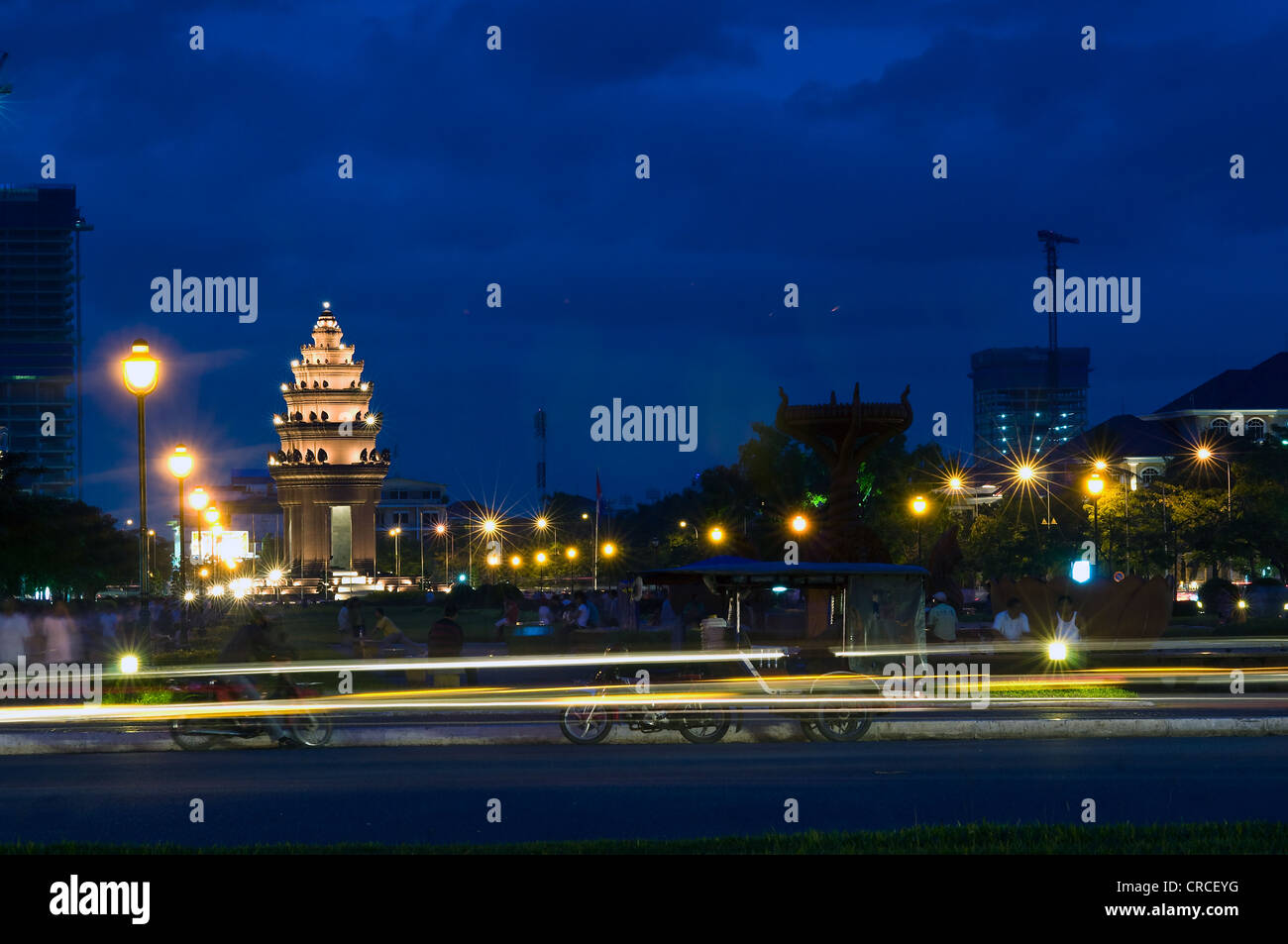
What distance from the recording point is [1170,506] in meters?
80.6

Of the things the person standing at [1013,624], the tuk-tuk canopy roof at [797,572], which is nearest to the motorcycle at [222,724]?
the tuk-tuk canopy roof at [797,572]

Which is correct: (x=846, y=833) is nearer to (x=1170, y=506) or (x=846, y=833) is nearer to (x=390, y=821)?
(x=390, y=821)

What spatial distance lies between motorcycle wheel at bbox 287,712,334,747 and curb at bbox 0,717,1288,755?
0.17 m

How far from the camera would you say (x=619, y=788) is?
15516 millimetres

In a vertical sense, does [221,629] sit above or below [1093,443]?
below

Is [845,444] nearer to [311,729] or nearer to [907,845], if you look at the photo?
[311,729]

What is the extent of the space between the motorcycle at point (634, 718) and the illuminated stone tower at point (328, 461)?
120560mm

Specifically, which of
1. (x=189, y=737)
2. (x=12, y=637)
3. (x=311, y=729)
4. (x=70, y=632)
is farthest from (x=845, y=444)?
(x=189, y=737)

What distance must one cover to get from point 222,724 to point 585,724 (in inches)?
180

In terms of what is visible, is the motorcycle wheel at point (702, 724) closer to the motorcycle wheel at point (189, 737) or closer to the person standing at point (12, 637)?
the motorcycle wheel at point (189, 737)

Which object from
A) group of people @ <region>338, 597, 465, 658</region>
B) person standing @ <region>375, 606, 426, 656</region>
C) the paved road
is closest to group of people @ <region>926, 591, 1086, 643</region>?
the paved road

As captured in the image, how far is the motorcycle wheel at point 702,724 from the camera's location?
2005 cm
